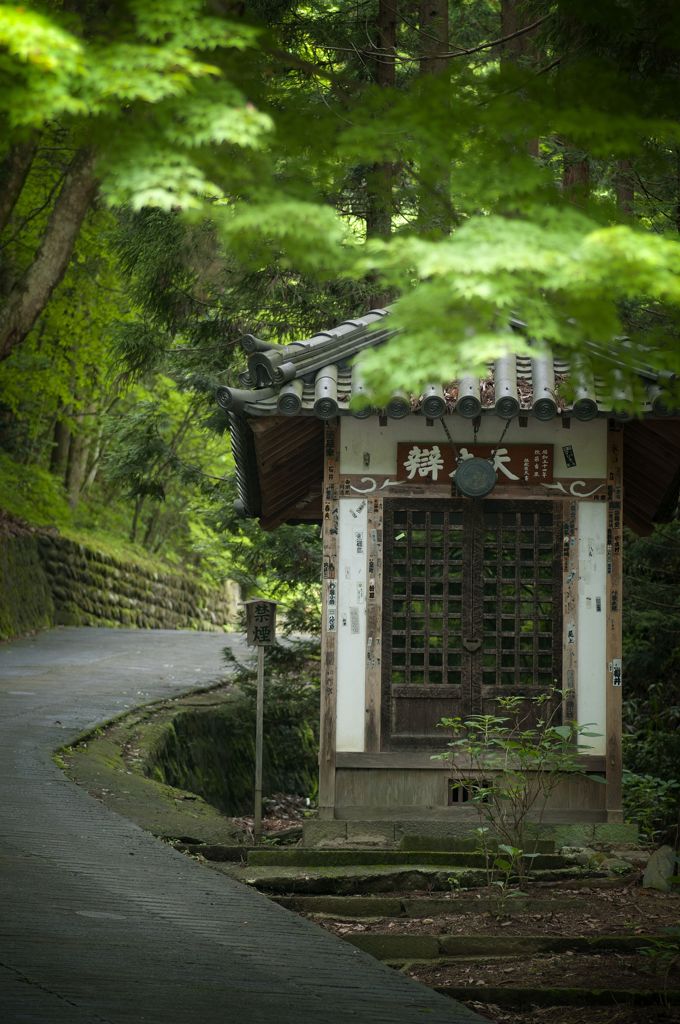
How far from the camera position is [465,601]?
1159cm

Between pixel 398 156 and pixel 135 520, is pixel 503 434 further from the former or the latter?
pixel 135 520

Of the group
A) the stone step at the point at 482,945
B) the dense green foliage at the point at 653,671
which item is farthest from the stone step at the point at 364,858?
the dense green foliage at the point at 653,671

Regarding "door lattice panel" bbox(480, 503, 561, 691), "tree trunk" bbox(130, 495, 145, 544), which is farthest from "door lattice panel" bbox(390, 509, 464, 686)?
"tree trunk" bbox(130, 495, 145, 544)

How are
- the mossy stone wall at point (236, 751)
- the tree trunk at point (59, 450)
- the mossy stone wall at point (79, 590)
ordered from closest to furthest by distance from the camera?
the mossy stone wall at point (236, 751) → the mossy stone wall at point (79, 590) → the tree trunk at point (59, 450)

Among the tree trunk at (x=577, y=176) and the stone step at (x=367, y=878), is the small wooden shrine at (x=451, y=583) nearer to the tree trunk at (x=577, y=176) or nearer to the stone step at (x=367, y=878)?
the stone step at (x=367, y=878)

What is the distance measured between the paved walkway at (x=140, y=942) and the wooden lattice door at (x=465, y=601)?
2959 millimetres

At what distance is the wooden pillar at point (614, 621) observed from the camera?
1132 cm

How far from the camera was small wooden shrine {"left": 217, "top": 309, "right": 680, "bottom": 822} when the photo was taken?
37.6ft

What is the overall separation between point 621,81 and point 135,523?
97.8 feet

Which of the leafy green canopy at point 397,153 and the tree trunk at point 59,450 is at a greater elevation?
the tree trunk at point 59,450

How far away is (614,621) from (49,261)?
6157 mm

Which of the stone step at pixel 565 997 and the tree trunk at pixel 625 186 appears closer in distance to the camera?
the stone step at pixel 565 997

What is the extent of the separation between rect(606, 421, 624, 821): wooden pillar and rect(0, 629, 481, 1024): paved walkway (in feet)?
13.1

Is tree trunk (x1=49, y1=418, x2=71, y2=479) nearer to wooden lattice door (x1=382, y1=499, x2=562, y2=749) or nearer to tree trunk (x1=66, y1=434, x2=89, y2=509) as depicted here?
tree trunk (x1=66, y1=434, x2=89, y2=509)
